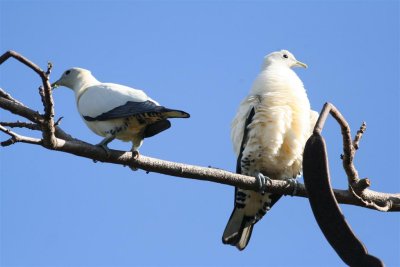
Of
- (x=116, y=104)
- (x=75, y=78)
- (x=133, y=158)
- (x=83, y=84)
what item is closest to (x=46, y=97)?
(x=133, y=158)

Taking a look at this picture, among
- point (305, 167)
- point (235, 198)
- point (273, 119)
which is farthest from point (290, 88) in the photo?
point (305, 167)

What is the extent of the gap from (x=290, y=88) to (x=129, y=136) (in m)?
1.93

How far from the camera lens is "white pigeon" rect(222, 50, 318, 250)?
21.8ft

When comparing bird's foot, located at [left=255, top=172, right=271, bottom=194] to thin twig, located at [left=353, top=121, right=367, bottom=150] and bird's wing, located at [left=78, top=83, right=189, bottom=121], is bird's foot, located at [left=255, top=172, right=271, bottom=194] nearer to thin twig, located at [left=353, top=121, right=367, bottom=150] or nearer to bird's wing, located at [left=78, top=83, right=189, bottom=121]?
bird's wing, located at [left=78, top=83, right=189, bottom=121]

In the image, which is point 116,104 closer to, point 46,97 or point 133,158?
point 133,158

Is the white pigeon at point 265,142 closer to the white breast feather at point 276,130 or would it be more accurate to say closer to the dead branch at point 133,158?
the white breast feather at point 276,130

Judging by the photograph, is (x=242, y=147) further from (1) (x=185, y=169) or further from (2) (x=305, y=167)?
(2) (x=305, y=167)

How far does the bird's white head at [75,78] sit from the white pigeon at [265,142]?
183 centimetres

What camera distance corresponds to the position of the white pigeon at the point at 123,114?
19.1 feet

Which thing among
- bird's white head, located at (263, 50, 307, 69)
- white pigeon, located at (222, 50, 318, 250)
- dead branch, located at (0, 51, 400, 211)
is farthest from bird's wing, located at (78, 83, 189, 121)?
bird's white head, located at (263, 50, 307, 69)

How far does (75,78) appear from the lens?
770cm

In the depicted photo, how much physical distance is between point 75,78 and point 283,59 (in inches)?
102

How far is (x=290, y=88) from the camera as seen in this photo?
7.12 m

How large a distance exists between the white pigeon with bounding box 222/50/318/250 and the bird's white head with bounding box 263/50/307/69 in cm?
110
